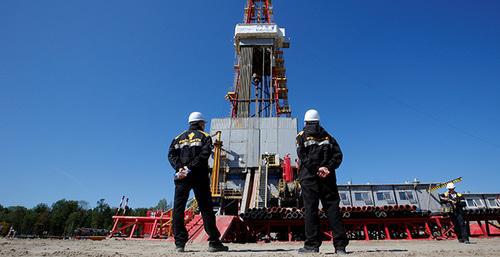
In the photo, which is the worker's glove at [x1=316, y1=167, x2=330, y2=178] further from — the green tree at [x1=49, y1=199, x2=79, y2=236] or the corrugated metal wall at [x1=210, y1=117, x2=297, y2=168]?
the green tree at [x1=49, y1=199, x2=79, y2=236]

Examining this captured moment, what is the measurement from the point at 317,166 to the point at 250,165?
1678cm

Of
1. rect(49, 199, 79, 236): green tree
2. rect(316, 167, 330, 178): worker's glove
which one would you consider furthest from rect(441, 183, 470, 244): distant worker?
rect(49, 199, 79, 236): green tree

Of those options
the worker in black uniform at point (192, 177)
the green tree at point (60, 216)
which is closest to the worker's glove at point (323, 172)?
the worker in black uniform at point (192, 177)

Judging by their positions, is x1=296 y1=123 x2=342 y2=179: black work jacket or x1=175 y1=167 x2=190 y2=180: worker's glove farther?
x1=175 y1=167 x2=190 y2=180: worker's glove

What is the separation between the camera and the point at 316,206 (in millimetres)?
3840

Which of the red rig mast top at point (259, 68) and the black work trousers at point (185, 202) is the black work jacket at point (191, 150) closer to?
the black work trousers at point (185, 202)

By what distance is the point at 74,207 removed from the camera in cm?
8862

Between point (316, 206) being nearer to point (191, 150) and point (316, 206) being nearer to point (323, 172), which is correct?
point (323, 172)

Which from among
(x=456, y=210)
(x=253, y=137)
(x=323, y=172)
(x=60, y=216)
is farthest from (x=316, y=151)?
(x=60, y=216)

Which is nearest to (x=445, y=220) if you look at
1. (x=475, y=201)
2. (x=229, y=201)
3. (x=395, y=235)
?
(x=395, y=235)

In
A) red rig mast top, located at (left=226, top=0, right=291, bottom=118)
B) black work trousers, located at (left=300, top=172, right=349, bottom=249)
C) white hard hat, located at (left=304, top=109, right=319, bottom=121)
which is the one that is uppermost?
red rig mast top, located at (left=226, top=0, right=291, bottom=118)

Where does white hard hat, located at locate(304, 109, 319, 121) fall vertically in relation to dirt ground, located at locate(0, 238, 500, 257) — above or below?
above

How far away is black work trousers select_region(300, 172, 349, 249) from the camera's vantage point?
12.0ft

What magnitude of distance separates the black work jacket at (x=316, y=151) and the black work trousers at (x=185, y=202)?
4.78ft
